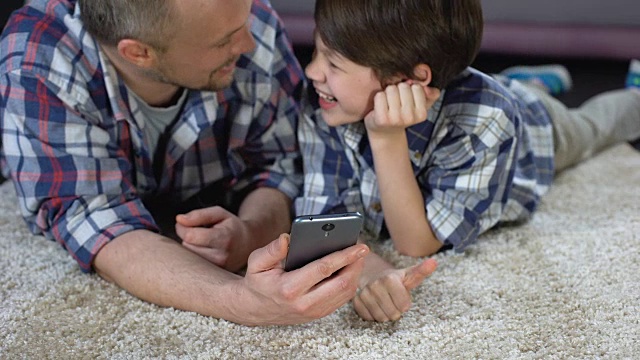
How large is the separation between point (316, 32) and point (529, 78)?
3.34 ft

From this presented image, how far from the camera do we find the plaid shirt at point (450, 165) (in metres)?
1.24

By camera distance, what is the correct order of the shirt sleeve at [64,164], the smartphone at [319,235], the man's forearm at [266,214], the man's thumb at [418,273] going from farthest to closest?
the man's forearm at [266,214]
the shirt sleeve at [64,164]
the man's thumb at [418,273]
the smartphone at [319,235]

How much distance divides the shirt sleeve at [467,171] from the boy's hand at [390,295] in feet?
0.55

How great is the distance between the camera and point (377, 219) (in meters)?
1.34

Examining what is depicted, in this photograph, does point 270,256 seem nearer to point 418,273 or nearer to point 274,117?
point 418,273

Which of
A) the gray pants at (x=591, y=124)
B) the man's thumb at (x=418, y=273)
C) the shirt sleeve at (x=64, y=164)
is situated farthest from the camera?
the gray pants at (x=591, y=124)

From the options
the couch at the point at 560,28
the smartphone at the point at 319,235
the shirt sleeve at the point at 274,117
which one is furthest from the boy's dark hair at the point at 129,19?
the couch at the point at 560,28

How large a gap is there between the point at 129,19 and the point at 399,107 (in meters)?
0.43

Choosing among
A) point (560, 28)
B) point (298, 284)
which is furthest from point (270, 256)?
point (560, 28)

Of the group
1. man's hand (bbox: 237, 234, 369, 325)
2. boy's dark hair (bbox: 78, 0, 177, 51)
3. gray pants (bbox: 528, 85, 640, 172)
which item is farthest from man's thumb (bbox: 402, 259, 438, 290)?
gray pants (bbox: 528, 85, 640, 172)

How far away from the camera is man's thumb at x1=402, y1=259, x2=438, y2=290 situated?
109cm

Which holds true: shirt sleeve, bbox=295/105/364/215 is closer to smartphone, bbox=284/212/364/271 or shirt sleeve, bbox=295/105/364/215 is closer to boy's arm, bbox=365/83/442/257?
boy's arm, bbox=365/83/442/257

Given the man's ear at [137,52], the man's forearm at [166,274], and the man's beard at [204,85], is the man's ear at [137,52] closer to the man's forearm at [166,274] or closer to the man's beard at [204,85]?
the man's beard at [204,85]

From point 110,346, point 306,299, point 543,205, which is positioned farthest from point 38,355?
point 543,205
